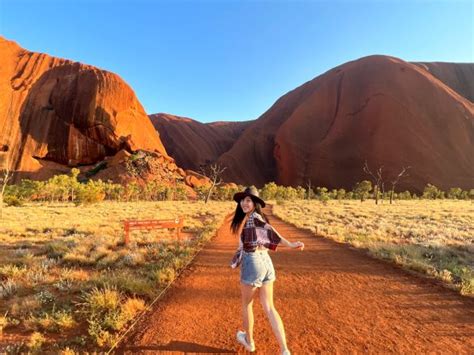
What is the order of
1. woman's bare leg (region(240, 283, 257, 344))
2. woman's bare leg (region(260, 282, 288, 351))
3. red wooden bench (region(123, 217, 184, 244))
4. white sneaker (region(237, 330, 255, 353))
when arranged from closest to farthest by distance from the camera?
woman's bare leg (region(260, 282, 288, 351))
woman's bare leg (region(240, 283, 257, 344))
white sneaker (region(237, 330, 255, 353))
red wooden bench (region(123, 217, 184, 244))

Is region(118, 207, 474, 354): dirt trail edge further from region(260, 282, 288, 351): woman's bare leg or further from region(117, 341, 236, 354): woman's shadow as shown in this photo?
region(260, 282, 288, 351): woman's bare leg

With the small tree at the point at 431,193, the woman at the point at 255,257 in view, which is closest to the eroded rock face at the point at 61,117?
the small tree at the point at 431,193

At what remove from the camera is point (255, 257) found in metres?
3.30

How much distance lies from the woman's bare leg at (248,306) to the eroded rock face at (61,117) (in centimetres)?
7195

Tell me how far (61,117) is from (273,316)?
82558 millimetres

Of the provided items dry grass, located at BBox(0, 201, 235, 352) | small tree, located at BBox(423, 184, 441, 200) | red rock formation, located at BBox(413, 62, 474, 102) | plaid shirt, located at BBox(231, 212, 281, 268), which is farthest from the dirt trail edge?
red rock formation, located at BBox(413, 62, 474, 102)

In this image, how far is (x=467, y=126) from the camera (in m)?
77.1

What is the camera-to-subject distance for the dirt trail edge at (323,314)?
385 cm

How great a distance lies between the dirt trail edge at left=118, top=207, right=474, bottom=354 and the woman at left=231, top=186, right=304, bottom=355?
2.42ft

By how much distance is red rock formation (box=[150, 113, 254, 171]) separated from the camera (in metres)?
111

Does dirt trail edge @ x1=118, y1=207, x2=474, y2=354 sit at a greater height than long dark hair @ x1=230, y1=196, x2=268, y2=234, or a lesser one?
lesser

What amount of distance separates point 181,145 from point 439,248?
108 metres

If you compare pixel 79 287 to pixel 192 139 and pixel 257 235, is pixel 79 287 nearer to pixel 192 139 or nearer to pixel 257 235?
pixel 257 235

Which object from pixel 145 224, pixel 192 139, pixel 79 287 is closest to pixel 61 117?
pixel 192 139
